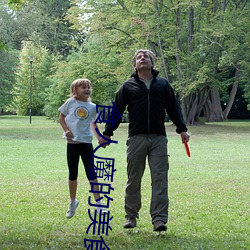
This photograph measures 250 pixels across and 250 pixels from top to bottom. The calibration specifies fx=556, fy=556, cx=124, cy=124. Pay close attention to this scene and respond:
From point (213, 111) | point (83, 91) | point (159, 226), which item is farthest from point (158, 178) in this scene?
point (213, 111)

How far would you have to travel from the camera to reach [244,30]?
124 feet

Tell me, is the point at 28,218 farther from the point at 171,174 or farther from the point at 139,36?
the point at 139,36

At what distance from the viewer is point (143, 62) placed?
5.75 m

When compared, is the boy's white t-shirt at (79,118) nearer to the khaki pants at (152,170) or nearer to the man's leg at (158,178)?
the khaki pants at (152,170)

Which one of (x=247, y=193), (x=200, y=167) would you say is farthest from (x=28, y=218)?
(x=200, y=167)

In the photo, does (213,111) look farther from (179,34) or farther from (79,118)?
(79,118)

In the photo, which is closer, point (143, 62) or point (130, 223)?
point (143, 62)

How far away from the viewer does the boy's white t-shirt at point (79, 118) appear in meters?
6.11

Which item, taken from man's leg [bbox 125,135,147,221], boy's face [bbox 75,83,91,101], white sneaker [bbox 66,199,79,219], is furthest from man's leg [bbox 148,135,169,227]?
white sneaker [bbox 66,199,79,219]

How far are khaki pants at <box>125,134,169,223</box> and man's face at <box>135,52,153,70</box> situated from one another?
2.34 ft

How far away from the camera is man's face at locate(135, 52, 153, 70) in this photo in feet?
18.9

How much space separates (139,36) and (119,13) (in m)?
2.36

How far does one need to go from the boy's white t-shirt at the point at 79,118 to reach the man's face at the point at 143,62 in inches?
28.2

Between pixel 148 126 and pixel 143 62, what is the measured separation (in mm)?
663
